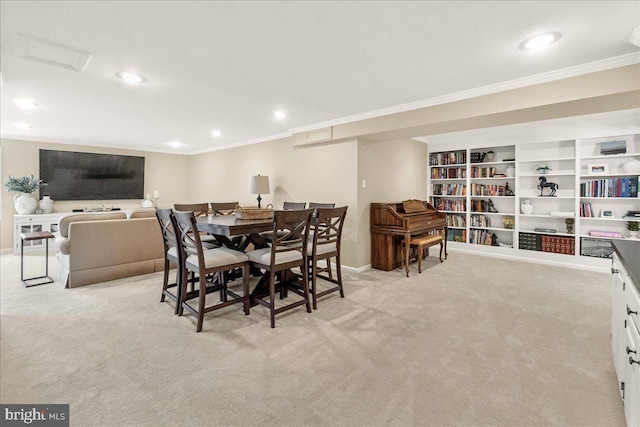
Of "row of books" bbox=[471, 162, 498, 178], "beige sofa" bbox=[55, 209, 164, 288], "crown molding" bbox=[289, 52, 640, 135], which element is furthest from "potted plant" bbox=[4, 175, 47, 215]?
"row of books" bbox=[471, 162, 498, 178]

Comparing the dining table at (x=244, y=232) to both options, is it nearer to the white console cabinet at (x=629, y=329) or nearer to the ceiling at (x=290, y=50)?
the ceiling at (x=290, y=50)

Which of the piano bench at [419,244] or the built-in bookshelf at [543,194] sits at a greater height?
the built-in bookshelf at [543,194]

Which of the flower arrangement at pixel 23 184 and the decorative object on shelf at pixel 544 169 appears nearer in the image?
the decorative object on shelf at pixel 544 169

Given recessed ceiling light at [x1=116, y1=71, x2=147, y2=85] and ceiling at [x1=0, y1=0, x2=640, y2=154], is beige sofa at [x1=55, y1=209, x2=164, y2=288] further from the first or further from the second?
recessed ceiling light at [x1=116, y1=71, x2=147, y2=85]

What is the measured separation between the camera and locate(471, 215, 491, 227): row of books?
18.1 ft

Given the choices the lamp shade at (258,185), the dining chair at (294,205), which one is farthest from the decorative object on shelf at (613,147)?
the lamp shade at (258,185)

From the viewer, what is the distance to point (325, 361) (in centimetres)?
199

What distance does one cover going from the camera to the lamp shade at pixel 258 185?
5.15 meters

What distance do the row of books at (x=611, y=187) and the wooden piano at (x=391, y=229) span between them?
2.26 metres

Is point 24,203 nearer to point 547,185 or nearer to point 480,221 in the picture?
point 480,221

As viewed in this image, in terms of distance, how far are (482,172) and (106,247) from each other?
599 cm

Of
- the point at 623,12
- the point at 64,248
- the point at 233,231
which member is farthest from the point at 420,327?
the point at 64,248

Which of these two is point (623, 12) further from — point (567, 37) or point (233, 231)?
point (233, 231)

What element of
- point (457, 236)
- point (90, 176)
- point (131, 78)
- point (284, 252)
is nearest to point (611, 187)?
point (457, 236)
